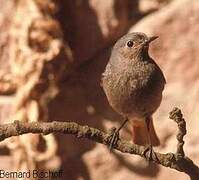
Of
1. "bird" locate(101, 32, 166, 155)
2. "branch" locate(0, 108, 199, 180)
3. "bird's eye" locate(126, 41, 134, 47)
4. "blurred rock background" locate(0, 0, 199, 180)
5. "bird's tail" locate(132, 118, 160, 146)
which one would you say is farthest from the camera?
"blurred rock background" locate(0, 0, 199, 180)

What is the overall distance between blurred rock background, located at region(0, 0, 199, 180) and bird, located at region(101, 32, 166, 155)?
151 centimetres

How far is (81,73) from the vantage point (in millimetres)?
4844

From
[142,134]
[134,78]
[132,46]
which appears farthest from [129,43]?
[142,134]

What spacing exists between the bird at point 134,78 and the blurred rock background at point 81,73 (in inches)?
59.5

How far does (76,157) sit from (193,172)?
2.40 m

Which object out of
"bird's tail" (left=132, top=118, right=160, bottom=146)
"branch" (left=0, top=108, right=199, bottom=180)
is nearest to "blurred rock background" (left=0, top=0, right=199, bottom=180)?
"bird's tail" (left=132, top=118, right=160, bottom=146)

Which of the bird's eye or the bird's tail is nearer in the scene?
the bird's eye

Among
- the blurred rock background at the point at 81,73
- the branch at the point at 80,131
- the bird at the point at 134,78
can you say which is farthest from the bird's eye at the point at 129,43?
the blurred rock background at the point at 81,73

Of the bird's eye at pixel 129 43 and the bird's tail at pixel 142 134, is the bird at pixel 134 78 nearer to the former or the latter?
the bird's eye at pixel 129 43

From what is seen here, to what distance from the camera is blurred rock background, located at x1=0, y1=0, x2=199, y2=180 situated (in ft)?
14.9

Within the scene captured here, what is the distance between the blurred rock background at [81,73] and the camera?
179 inches

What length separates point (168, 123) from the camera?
15.8ft

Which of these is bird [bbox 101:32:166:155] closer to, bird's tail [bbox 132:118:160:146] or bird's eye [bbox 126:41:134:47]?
bird's eye [bbox 126:41:134:47]

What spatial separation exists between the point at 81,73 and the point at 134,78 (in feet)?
6.36
